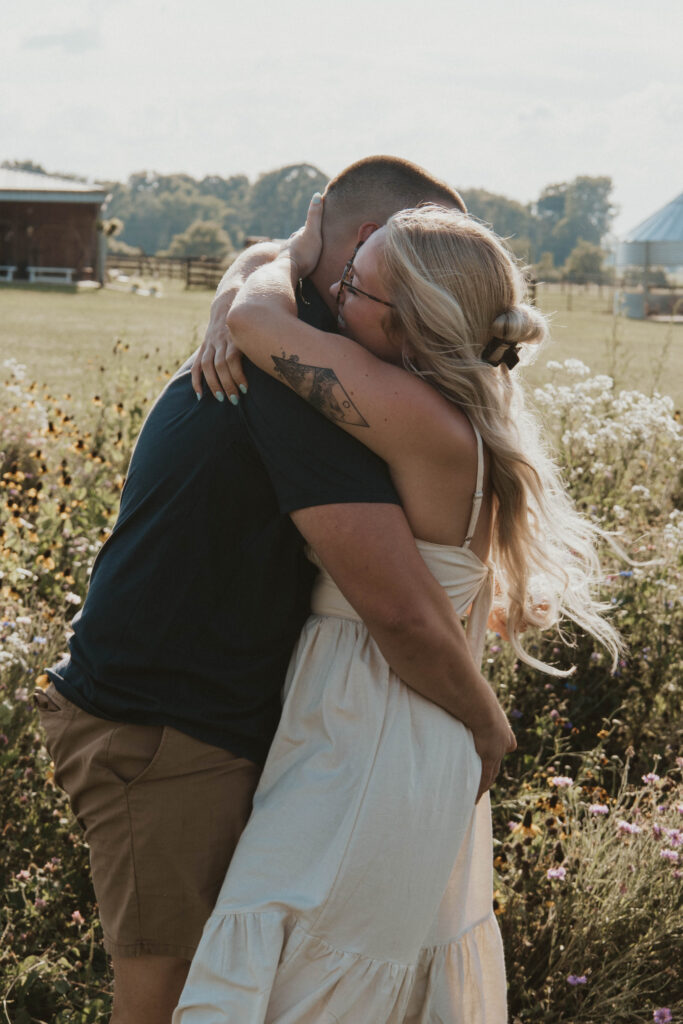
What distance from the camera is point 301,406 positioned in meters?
2.00

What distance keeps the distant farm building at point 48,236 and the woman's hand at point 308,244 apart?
112ft

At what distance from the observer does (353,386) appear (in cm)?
196

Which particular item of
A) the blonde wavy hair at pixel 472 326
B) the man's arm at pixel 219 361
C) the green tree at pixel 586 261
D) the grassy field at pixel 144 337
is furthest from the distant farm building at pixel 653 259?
the blonde wavy hair at pixel 472 326

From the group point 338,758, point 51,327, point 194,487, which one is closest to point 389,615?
point 338,758

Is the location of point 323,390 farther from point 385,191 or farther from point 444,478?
point 385,191

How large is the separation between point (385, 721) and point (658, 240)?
1790 inches

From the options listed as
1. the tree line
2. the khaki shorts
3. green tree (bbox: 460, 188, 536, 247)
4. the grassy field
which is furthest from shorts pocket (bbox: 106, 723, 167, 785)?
green tree (bbox: 460, 188, 536, 247)

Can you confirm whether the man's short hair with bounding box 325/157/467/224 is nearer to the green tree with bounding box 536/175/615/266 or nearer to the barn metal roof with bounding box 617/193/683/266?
the barn metal roof with bounding box 617/193/683/266

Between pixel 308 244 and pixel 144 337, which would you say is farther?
pixel 144 337

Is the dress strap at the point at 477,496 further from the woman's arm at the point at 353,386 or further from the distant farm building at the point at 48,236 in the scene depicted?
the distant farm building at the point at 48,236

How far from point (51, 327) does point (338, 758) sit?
18.5 metres

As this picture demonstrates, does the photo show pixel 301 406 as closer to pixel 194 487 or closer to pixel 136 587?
pixel 194 487

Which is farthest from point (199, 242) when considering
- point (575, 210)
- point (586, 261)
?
point (575, 210)

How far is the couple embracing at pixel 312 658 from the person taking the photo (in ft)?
6.46
